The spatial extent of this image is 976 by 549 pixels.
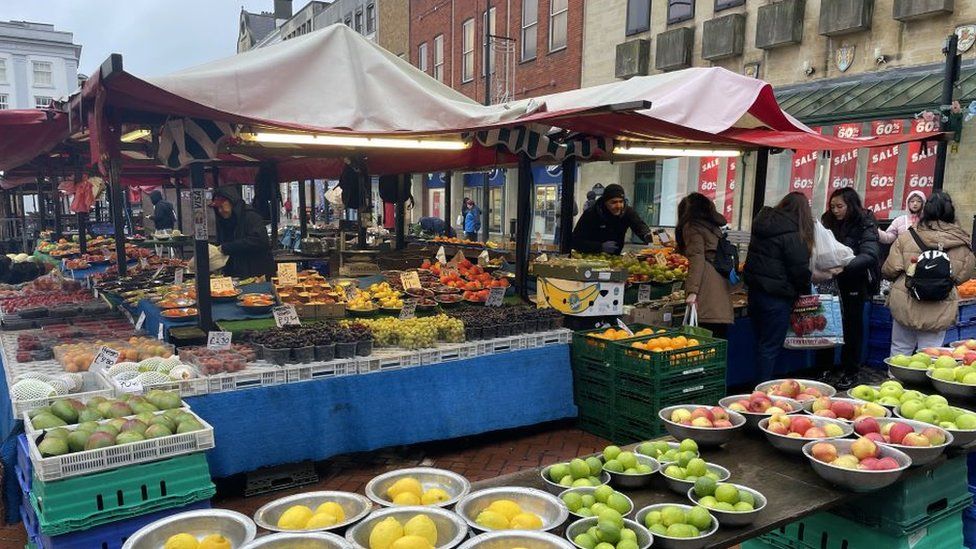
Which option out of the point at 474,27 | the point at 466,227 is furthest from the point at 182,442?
the point at 474,27

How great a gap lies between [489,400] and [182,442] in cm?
250

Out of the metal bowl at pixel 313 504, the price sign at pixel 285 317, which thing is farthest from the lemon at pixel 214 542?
the price sign at pixel 285 317

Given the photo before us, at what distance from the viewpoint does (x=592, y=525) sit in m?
2.10

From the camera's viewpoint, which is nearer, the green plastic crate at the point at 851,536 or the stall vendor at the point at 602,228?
the green plastic crate at the point at 851,536

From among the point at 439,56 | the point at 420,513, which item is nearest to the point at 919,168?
the point at 420,513

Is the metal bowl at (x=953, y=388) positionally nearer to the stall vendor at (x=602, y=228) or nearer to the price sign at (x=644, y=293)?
the price sign at (x=644, y=293)

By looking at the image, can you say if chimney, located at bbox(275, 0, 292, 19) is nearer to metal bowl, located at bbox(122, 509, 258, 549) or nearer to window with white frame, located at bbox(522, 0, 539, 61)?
window with white frame, located at bbox(522, 0, 539, 61)

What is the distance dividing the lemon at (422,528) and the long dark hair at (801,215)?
16.4 feet

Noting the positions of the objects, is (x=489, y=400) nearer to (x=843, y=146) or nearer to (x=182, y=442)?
(x=182, y=442)

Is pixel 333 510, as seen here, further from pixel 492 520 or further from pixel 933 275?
pixel 933 275

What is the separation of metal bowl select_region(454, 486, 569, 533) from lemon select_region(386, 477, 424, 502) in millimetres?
184

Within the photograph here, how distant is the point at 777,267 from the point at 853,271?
121 centimetres

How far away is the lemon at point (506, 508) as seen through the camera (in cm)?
217

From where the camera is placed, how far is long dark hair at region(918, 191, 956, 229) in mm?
6008
